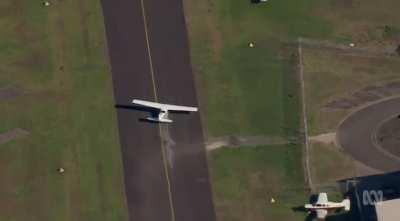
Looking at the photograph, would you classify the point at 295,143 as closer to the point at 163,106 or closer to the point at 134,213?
the point at 163,106

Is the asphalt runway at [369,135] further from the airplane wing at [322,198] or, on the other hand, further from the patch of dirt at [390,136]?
the airplane wing at [322,198]

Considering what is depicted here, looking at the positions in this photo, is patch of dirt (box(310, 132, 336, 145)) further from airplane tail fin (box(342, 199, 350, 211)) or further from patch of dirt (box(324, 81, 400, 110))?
airplane tail fin (box(342, 199, 350, 211))

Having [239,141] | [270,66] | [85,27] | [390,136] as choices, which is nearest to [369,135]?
[390,136]

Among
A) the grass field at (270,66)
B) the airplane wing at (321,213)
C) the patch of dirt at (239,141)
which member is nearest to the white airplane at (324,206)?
the airplane wing at (321,213)

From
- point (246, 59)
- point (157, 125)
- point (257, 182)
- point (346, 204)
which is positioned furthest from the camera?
point (246, 59)

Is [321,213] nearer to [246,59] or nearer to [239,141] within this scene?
[239,141]

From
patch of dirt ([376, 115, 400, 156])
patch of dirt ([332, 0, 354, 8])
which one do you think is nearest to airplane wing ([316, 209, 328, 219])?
patch of dirt ([376, 115, 400, 156])
